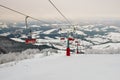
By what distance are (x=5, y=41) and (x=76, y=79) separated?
103286 mm

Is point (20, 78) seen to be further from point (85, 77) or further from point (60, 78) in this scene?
point (85, 77)

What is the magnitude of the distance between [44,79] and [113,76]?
8.38ft

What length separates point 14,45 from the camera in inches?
4409

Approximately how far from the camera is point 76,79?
656cm

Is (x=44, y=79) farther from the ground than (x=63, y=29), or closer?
closer

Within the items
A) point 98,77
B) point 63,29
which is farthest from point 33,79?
point 63,29

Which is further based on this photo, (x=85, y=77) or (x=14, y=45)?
(x=14, y=45)

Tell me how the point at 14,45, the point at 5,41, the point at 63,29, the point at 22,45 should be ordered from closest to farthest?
the point at 63,29 → the point at 5,41 → the point at 14,45 → the point at 22,45

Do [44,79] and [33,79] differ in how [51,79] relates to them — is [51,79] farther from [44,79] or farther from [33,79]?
[33,79]

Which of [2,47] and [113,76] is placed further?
[2,47]

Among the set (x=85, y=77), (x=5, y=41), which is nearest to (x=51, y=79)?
(x=85, y=77)

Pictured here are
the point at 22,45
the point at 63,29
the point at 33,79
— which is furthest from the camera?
the point at 22,45

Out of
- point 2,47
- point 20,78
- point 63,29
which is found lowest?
point 2,47

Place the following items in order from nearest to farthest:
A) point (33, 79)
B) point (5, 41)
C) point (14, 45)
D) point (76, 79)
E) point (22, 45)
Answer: point (76, 79) → point (33, 79) → point (5, 41) → point (14, 45) → point (22, 45)
